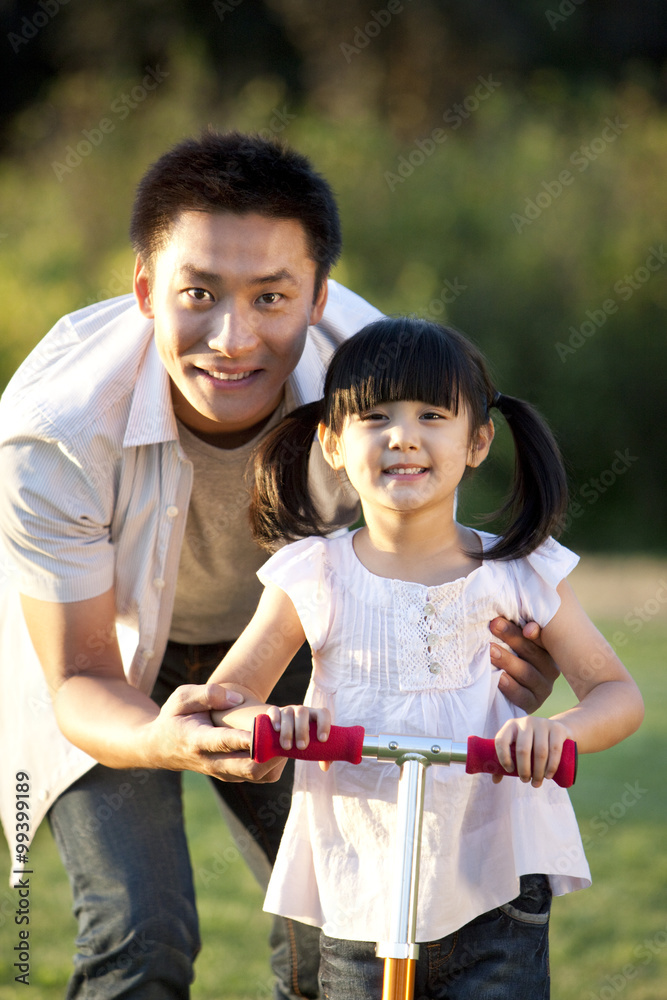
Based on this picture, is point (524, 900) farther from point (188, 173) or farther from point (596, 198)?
point (596, 198)

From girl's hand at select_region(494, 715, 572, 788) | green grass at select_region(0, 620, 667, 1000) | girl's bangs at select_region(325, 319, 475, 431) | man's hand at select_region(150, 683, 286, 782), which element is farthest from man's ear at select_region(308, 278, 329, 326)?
green grass at select_region(0, 620, 667, 1000)

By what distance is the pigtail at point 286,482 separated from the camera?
8.06ft

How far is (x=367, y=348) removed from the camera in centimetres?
220

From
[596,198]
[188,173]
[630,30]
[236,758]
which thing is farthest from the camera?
[630,30]

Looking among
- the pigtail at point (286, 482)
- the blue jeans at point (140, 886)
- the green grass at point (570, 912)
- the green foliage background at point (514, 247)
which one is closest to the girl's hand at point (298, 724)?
the pigtail at point (286, 482)

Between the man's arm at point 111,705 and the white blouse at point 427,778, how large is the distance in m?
0.17

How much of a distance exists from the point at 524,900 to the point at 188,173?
1.70 meters

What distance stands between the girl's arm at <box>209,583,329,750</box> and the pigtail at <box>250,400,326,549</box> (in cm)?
28

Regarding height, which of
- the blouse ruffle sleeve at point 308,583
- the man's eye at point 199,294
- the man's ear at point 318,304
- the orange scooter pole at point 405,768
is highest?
the man's ear at point 318,304

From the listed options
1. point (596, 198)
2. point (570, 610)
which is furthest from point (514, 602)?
point (596, 198)

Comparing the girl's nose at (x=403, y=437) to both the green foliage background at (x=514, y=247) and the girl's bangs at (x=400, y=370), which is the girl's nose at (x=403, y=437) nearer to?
the girl's bangs at (x=400, y=370)

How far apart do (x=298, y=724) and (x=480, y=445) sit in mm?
733

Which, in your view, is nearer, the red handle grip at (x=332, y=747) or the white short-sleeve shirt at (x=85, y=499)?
the red handle grip at (x=332, y=747)

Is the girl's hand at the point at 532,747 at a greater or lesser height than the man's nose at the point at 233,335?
lesser
